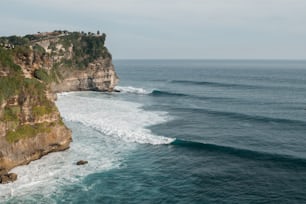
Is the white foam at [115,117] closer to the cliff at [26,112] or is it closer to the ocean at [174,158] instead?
the ocean at [174,158]

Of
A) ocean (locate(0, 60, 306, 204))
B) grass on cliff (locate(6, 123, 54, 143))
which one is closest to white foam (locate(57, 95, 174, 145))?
ocean (locate(0, 60, 306, 204))

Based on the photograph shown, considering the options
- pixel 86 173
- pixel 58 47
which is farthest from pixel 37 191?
pixel 58 47

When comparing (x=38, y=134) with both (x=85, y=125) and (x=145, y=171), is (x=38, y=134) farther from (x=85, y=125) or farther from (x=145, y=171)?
(x=85, y=125)

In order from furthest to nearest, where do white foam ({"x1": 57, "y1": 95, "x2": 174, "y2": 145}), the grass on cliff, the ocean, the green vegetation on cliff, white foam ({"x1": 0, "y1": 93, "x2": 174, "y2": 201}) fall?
white foam ({"x1": 57, "y1": 95, "x2": 174, "y2": 145})
the green vegetation on cliff
the grass on cliff
white foam ({"x1": 0, "y1": 93, "x2": 174, "y2": 201})
the ocean

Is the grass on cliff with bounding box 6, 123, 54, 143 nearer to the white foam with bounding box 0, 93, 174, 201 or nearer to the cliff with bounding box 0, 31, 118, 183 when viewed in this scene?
the cliff with bounding box 0, 31, 118, 183

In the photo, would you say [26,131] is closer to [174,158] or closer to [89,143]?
[89,143]

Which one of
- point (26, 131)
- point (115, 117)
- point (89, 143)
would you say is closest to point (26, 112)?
point (26, 131)
